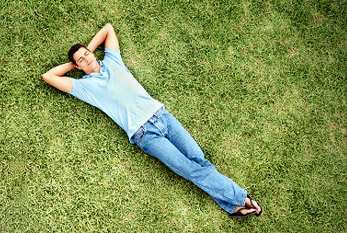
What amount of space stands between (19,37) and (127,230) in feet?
10.3

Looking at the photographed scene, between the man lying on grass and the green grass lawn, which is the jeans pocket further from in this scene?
the green grass lawn

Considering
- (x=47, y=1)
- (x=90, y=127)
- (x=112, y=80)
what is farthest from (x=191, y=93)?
(x=47, y=1)

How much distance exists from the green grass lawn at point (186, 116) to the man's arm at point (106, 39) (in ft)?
0.70

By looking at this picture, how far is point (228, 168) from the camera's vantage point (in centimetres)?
383

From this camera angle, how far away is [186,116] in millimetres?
3898

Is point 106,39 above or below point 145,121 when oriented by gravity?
above

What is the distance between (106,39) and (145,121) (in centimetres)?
138

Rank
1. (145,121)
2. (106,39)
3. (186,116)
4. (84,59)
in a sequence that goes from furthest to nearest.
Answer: (186,116) → (106,39) → (84,59) → (145,121)

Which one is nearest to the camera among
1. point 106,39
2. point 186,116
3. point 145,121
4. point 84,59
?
point 145,121

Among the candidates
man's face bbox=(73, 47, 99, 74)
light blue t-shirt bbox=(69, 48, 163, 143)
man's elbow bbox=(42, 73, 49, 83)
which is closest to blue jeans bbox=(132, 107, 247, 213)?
light blue t-shirt bbox=(69, 48, 163, 143)

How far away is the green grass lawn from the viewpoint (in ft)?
11.9

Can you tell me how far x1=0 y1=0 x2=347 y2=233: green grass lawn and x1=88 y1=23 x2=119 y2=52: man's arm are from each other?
213 millimetres

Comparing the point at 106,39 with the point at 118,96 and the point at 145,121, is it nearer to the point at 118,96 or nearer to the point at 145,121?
the point at 118,96

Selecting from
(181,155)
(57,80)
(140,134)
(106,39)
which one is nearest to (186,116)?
(181,155)
